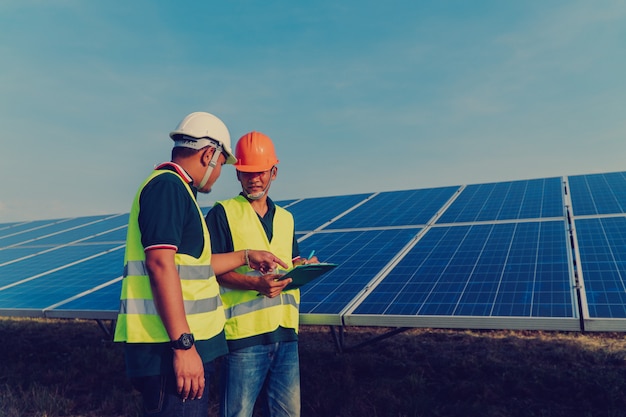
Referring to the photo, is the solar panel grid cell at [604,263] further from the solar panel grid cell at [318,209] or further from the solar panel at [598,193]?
the solar panel grid cell at [318,209]

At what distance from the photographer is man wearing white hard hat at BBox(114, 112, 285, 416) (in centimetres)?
275

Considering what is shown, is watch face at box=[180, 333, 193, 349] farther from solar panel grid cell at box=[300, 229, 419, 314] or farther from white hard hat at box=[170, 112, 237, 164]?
solar panel grid cell at box=[300, 229, 419, 314]

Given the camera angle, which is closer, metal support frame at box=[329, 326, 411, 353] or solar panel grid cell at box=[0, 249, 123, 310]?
metal support frame at box=[329, 326, 411, 353]

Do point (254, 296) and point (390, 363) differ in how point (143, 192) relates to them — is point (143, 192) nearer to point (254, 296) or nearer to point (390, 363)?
point (254, 296)

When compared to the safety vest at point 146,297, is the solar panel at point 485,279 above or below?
below

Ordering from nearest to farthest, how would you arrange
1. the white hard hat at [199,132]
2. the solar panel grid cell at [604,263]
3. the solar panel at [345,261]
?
the white hard hat at [199,132] < the solar panel grid cell at [604,263] < the solar panel at [345,261]

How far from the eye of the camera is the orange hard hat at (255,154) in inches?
157

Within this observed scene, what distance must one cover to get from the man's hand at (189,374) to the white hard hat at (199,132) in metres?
1.30

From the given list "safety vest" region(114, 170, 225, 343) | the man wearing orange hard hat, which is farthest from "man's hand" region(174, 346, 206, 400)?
the man wearing orange hard hat

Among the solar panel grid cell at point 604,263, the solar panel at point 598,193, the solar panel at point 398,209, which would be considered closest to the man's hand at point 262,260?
the solar panel grid cell at point 604,263

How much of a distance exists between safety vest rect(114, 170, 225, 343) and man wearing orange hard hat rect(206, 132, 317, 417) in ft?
1.93

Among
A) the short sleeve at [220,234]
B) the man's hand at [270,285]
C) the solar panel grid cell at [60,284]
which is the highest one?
the short sleeve at [220,234]

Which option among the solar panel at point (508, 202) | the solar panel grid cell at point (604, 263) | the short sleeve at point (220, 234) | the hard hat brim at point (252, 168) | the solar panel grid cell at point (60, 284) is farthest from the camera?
the solar panel at point (508, 202)

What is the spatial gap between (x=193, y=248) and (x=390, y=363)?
6279 mm
